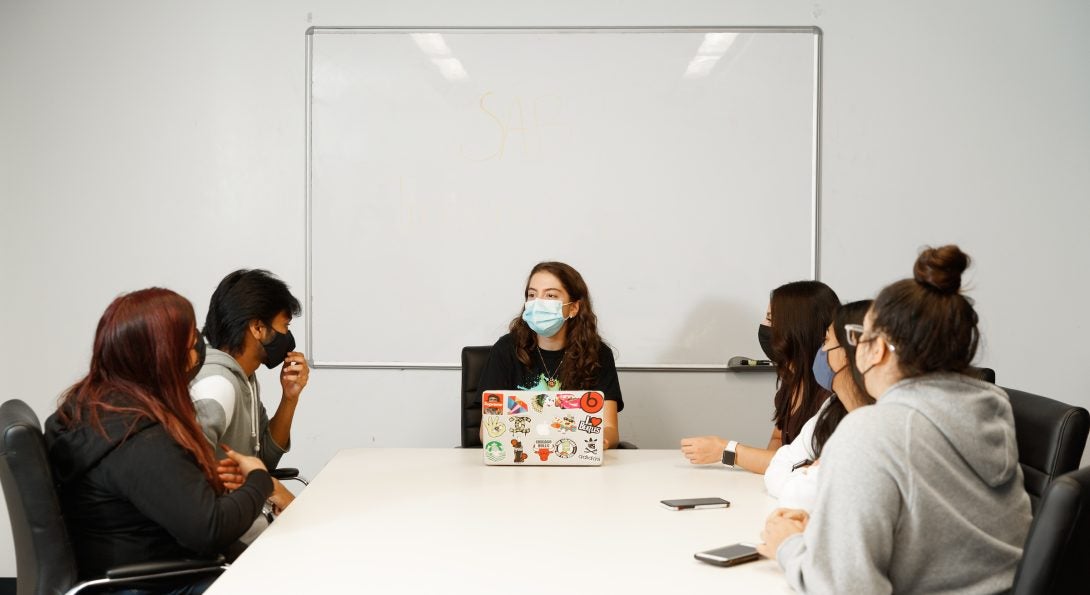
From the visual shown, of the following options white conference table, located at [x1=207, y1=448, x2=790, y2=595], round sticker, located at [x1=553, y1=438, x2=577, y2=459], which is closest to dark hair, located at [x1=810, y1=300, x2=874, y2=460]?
white conference table, located at [x1=207, y1=448, x2=790, y2=595]

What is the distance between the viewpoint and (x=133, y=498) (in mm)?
1703

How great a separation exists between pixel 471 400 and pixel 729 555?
161 cm

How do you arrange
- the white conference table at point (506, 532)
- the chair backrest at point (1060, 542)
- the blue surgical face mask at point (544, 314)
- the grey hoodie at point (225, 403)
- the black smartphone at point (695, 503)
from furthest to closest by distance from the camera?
the blue surgical face mask at point (544, 314), the grey hoodie at point (225, 403), the black smartphone at point (695, 503), the white conference table at point (506, 532), the chair backrest at point (1060, 542)

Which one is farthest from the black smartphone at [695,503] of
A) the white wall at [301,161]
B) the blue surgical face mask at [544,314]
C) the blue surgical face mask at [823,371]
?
the white wall at [301,161]

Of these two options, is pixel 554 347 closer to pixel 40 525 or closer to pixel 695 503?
pixel 695 503

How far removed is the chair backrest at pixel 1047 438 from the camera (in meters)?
1.73

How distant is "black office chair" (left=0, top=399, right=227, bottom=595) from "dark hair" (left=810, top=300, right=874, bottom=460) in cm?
133

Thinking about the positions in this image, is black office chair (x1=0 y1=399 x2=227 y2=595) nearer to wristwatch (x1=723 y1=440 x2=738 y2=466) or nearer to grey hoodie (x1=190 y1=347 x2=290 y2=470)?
grey hoodie (x1=190 y1=347 x2=290 y2=470)

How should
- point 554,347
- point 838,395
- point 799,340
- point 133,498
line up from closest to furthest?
point 133,498 < point 838,395 < point 799,340 < point 554,347

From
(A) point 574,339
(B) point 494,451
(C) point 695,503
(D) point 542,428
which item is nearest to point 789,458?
(C) point 695,503

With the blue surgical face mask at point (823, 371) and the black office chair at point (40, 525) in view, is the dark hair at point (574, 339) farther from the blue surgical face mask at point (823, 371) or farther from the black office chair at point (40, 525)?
the black office chair at point (40, 525)

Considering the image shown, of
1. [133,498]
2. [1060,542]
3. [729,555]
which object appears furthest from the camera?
[133,498]

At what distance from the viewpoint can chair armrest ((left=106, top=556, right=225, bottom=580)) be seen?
1670 millimetres

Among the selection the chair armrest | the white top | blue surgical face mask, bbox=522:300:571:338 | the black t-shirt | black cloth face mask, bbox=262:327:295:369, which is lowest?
the chair armrest
